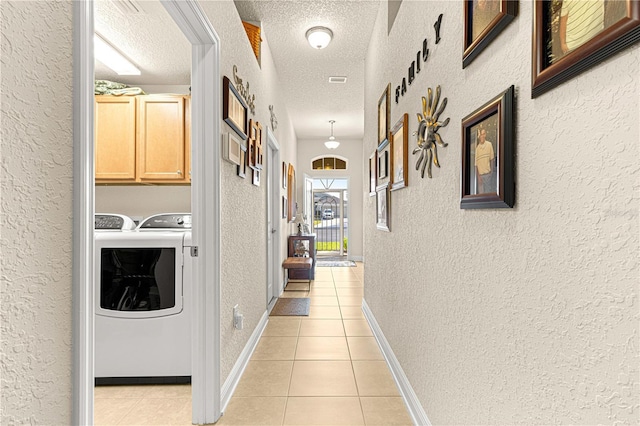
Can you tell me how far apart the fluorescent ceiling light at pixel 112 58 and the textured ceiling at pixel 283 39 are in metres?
0.06

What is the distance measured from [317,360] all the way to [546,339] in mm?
2091

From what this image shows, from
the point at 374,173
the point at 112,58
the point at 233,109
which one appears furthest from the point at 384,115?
the point at 112,58

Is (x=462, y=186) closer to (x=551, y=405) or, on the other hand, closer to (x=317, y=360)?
(x=551, y=405)

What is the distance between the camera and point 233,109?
7.14ft

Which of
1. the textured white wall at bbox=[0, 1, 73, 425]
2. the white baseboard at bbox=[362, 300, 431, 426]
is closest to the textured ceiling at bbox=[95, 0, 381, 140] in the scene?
the textured white wall at bbox=[0, 1, 73, 425]

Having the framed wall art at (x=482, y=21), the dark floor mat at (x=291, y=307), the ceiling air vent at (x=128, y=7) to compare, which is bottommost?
the dark floor mat at (x=291, y=307)

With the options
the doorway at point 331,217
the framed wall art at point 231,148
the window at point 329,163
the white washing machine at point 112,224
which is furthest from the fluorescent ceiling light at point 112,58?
the doorway at point 331,217

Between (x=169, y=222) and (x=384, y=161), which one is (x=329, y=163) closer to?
(x=384, y=161)

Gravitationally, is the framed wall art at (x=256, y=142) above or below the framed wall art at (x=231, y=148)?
above

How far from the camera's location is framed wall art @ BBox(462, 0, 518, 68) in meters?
0.94

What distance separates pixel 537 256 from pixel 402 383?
1.57 m

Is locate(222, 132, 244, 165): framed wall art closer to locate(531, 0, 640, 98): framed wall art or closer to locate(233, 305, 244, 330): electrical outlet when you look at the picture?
locate(233, 305, 244, 330): electrical outlet

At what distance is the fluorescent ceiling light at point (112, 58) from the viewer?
9.29ft

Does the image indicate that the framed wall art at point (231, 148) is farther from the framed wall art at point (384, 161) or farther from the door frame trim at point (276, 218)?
the door frame trim at point (276, 218)
